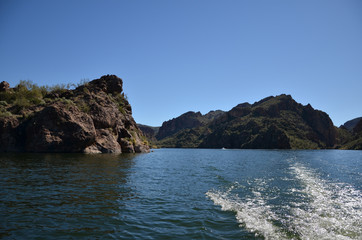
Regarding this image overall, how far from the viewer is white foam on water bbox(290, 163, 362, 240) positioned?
363 inches

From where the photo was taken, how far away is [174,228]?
943cm

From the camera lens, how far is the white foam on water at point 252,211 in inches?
371

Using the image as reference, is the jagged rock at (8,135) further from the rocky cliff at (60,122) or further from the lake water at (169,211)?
the lake water at (169,211)

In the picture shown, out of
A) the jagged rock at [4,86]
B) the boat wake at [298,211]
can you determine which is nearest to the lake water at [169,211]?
the boat wake at [298,211]

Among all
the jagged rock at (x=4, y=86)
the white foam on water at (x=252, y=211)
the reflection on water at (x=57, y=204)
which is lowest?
the white foam on water at (x=252, y=211)

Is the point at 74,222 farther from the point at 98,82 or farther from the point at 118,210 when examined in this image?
the point at 98,82

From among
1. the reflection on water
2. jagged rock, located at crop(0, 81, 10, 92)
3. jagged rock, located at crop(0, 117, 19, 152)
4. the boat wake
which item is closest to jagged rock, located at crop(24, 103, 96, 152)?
jagged rock, located at crop(0, 117, 19, 152)

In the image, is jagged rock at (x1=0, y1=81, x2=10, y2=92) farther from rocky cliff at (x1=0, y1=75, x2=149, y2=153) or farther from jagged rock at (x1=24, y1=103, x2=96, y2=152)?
jagged rock at (x1=24, y1=103, x2=96, y2=152)

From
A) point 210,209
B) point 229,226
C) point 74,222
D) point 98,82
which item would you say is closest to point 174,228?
point 229,226

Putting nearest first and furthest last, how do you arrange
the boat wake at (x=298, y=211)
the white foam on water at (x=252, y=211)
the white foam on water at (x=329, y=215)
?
the white foam on water at (x=329, y=215), the boat wake at (x=298, y=211), the white foam on water at (x=252, y=211)

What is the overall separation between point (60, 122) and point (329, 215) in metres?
52.3

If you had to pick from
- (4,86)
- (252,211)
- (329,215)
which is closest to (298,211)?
(329,215)

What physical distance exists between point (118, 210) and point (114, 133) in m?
55.1

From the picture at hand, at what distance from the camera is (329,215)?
457 inches
